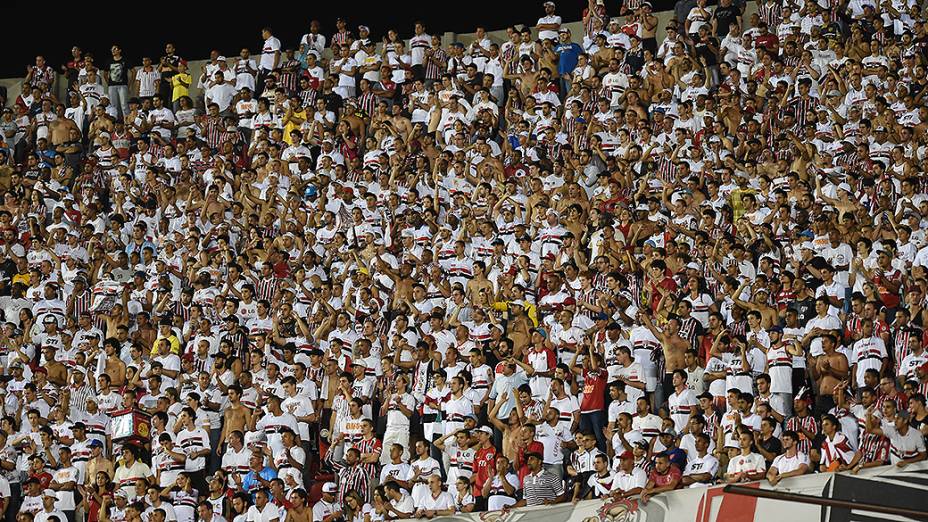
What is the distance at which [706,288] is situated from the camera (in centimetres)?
1738

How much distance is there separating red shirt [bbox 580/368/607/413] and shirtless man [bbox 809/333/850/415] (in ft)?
6.98

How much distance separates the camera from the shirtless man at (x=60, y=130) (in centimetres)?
2470

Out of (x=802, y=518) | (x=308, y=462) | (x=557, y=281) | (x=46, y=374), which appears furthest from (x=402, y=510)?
(x=46, y=374)

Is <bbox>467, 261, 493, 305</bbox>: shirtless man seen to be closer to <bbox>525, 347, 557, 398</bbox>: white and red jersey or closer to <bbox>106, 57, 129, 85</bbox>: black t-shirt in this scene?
<bbox>525, 347, 557, 398</bbox>: white and red jersey

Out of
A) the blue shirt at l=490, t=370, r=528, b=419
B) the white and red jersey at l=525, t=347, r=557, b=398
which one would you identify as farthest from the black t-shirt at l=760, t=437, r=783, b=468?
the blue shirt at l=490, t=370, r=528, b=419

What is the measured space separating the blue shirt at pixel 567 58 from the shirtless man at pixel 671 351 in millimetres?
6877

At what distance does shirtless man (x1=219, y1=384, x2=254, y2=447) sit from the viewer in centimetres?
1769

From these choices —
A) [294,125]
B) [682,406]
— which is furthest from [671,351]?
[294,125]

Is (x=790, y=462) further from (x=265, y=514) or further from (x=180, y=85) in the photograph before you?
(x=180, y=85)

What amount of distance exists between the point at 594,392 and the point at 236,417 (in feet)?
13.7

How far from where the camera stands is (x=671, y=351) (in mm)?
16500

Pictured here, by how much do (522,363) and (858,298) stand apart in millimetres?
3552

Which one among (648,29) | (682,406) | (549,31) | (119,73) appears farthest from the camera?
(119,73)

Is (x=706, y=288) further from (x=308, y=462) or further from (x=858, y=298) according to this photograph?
(x=308, y=462)
